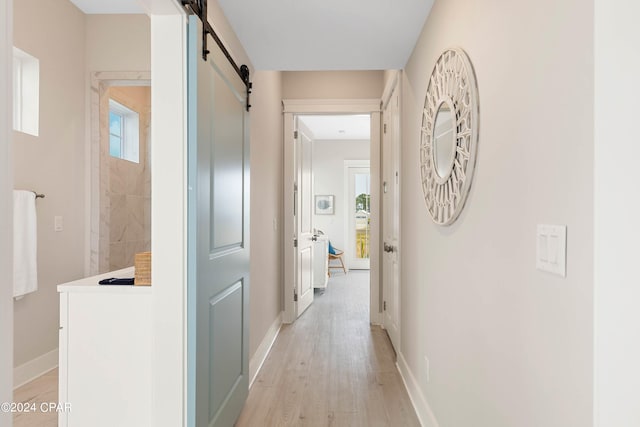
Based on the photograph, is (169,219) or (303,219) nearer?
(169,219)

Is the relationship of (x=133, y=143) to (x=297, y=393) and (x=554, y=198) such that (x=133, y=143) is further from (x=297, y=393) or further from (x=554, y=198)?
(x=554, y=198)

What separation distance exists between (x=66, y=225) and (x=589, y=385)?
3444mm

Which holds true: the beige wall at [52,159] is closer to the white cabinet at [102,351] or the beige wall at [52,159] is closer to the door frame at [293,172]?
the white cabinet at [102,351]

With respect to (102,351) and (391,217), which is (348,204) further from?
(102,351)

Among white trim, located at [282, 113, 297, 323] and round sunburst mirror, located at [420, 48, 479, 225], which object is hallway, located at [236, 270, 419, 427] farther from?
round sunburst mirror, located at [420, 48, 479, 225]

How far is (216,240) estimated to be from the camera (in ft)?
5.77

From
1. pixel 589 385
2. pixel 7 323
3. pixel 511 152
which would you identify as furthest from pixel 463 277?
pixel 7 323

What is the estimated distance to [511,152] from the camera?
3.47 feet

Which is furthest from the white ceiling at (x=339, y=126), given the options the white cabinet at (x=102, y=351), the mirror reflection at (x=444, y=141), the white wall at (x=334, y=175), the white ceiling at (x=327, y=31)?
the white cabinet at (x=102, y=351)

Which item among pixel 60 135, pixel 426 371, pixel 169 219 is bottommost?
pixel 426 371

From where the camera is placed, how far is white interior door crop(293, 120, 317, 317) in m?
4.09

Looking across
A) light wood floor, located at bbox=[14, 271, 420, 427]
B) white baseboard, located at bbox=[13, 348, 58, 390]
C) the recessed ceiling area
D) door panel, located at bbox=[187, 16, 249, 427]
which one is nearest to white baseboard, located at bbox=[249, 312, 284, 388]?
light wood floor, located at bbox=[14, 271, 420, 427]

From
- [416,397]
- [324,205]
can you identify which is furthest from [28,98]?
[324,205]

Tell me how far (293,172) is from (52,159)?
7.10 ft
